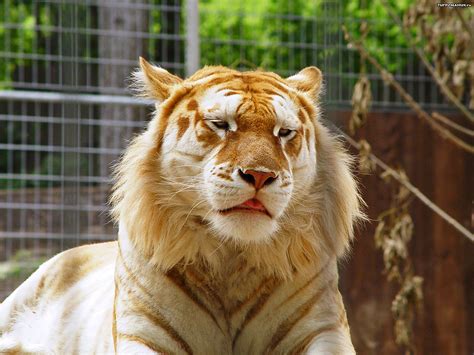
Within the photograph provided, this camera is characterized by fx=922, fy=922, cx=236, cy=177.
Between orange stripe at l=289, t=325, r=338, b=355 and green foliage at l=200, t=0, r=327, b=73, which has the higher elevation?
green foliage at l=200, t=0, r=327, b=73

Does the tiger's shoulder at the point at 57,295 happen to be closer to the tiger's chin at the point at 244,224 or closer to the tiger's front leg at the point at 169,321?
the tiger's front leg at the point at 169,321

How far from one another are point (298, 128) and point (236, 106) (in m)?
0.15

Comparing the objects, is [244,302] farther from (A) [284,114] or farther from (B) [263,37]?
(B) [263,37]

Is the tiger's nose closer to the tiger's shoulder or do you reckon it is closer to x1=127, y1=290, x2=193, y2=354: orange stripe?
x1=127, y1=290, x2=193, y2=354: orange stripe

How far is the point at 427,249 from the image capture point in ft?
15.6

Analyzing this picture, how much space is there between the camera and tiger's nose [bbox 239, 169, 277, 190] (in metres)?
1.86

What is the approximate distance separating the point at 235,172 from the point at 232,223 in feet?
0.40

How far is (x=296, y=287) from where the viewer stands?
2051 mm

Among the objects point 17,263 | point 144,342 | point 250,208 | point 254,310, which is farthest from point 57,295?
point 17,263

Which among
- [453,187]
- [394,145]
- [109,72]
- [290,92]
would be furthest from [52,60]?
[290,92]

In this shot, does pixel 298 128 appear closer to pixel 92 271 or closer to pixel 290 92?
pixel 290 92

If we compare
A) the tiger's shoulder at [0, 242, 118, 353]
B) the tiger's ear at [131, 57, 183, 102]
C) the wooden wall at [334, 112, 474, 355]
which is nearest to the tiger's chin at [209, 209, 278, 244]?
the tiger's ear at [131, 57, 183, 102]

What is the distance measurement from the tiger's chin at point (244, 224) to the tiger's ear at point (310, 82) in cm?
40

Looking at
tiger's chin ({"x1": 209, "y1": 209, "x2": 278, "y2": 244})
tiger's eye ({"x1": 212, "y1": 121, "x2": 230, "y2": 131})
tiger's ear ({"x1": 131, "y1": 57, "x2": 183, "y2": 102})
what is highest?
tiger's ear ({"x1": 131, "y1": 57, "x2": 183, "y2": 102})
